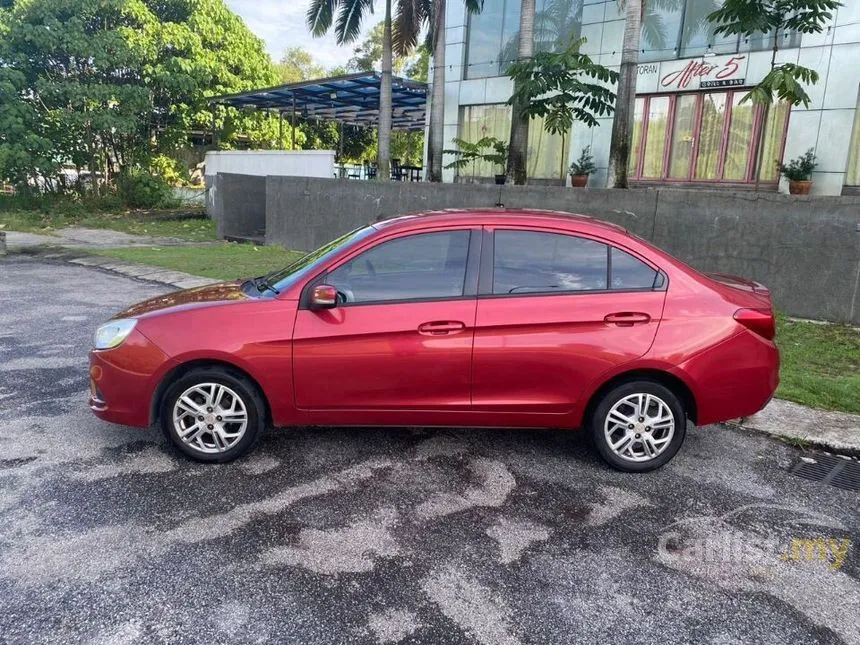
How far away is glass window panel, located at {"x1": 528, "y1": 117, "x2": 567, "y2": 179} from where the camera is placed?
664 inches

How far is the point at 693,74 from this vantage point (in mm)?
14430

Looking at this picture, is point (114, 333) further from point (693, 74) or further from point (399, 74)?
point (399, 74)

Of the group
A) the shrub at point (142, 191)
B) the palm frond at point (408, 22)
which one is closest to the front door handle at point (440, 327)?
the palm frond at point (408, 22)

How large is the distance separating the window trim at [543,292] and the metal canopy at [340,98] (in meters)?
15.5

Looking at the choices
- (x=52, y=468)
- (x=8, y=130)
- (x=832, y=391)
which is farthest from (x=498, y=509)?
(x=8, y=130)

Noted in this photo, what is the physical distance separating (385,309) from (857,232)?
21.7 feet

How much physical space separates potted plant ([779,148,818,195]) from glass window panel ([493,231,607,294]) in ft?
35.3

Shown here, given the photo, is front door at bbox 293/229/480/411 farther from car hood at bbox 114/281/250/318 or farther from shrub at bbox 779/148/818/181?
shrub at bbox 779/148/818/181

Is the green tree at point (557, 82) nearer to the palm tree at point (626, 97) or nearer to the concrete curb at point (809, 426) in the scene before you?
the palm tree at point (626, 97)

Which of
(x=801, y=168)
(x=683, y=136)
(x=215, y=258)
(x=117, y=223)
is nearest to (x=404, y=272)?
(x=215, y=258)

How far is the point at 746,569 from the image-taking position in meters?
3.10

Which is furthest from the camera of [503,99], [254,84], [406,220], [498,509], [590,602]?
[254,84]

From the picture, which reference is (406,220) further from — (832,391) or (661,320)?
(832,391)

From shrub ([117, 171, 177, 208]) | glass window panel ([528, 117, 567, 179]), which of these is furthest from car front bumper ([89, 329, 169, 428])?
shrub ([117, 171, 177, 208])
